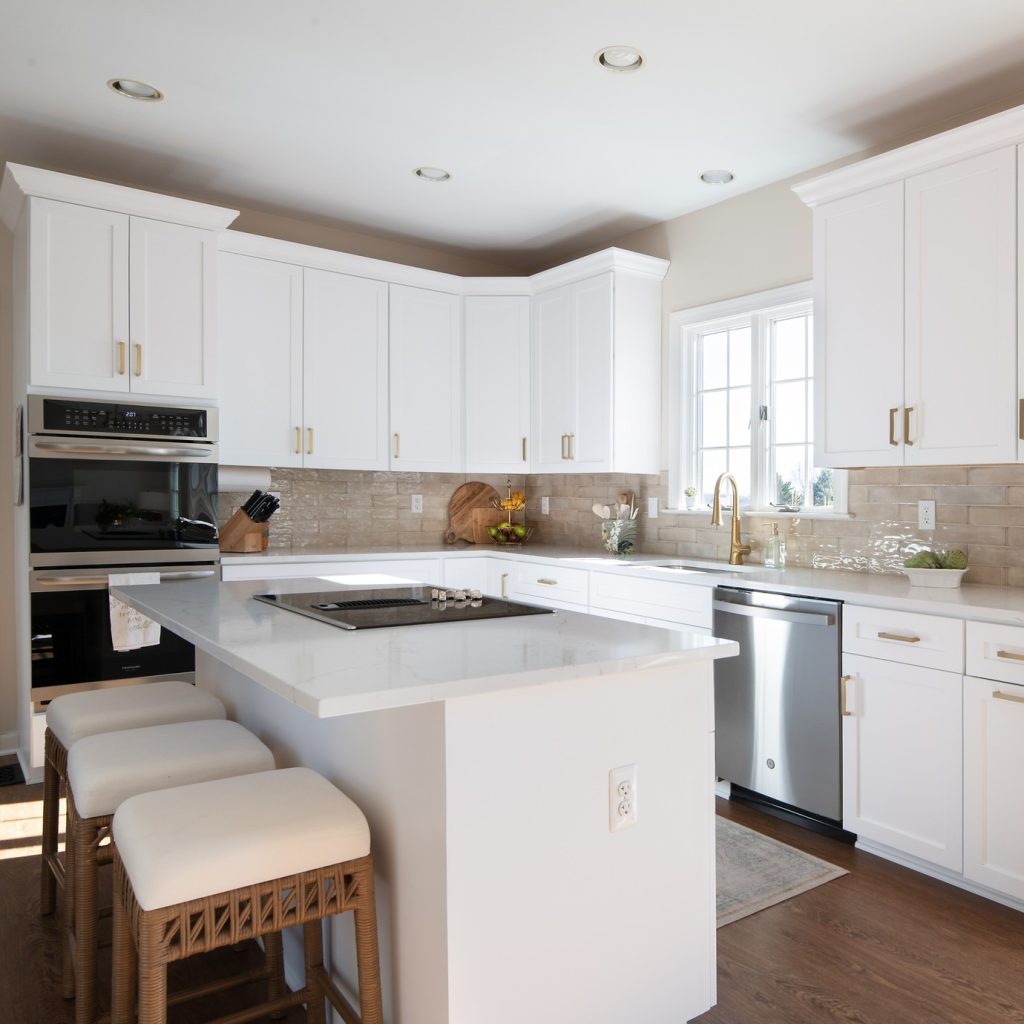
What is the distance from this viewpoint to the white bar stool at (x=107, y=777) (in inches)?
67.9

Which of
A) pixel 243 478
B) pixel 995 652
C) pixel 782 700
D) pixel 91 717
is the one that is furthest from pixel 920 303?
pixel 243 478

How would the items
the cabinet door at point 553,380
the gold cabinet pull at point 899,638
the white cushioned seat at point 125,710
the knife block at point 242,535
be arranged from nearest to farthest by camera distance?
the white cushioned seat at point 125,710 → the gold cabinet pull at point 899,638 → the knife block at point 242,535 → the cabinet door at point 553,380

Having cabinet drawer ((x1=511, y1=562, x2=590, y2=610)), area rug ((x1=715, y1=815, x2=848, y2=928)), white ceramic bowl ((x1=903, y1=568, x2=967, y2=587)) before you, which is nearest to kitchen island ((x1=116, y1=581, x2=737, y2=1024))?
area rug ((x1=715, y1=815, x2=848, y2=928))

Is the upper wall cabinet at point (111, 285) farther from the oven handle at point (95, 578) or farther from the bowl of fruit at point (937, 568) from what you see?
the bowl of fruit at point (937, 568)

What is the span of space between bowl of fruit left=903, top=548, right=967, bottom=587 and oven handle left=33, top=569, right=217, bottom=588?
283cm

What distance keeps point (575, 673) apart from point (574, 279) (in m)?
3.33

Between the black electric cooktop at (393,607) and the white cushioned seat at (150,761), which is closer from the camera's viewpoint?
the white cushioned seat at (150,761)

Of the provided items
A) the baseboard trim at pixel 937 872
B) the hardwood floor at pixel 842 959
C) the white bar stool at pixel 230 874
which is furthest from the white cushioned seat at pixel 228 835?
the baseboard trim at pixel 937 872

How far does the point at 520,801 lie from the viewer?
1491 millimetres

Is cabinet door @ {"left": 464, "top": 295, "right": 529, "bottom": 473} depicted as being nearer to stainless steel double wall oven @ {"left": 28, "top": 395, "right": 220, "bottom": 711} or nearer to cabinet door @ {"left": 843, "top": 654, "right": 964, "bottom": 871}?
stainless steel double wall oven @ {"left": 28, "top": 395, "right": 220, "bottom": 711}

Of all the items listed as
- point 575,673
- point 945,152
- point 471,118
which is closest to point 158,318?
point 471,118

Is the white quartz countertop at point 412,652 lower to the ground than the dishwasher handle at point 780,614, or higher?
higher

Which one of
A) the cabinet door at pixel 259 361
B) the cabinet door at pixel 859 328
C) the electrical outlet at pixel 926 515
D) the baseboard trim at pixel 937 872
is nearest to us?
the baseboard trim at pixel 937 872

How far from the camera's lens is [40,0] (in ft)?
8.05
